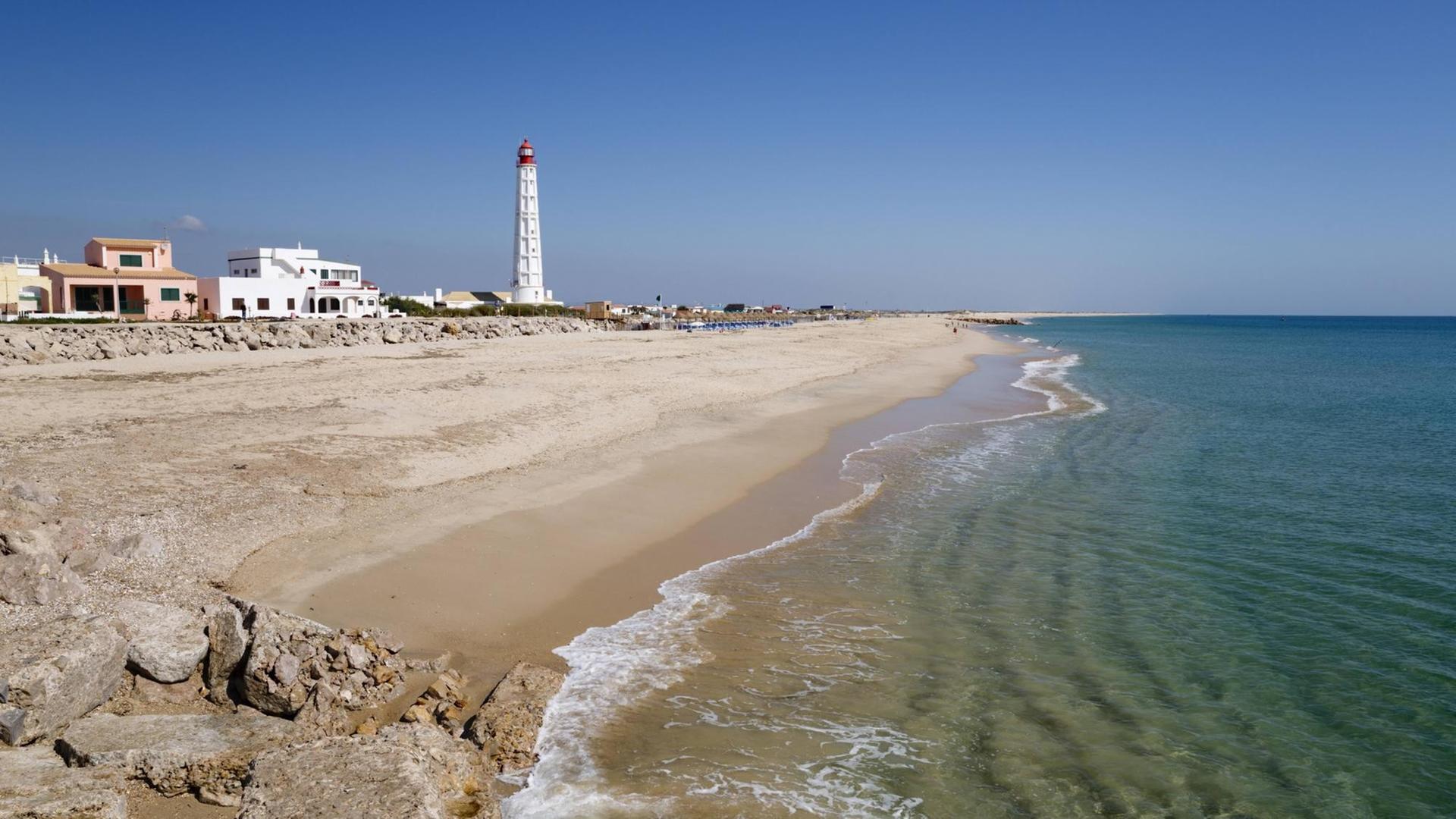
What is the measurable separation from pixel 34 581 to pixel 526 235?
2863 inches

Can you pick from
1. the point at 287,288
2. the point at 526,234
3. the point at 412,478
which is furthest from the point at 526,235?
the point at 412,478

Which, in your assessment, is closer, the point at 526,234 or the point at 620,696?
the point at 620,696

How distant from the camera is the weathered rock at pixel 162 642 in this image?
238 inches

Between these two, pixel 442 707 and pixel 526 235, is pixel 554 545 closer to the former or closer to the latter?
pixel 442 707

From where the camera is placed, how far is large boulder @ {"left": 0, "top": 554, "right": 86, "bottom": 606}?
6.56 m

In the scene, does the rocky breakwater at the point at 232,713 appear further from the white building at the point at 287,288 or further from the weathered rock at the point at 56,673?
the white building at the point at 287,288

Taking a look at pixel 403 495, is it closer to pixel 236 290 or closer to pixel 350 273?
pixel 236 290

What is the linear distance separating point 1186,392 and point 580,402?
2604cm

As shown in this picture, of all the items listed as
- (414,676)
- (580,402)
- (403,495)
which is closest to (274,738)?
(414,676)

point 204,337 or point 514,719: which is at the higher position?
point 204,337

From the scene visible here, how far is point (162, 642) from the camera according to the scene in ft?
20.3

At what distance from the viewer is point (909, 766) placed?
6.19 m

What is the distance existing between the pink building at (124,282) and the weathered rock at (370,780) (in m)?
47.9

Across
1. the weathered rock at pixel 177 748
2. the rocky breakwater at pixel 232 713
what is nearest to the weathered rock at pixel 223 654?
the rocky breakwater at pixel 232 713
